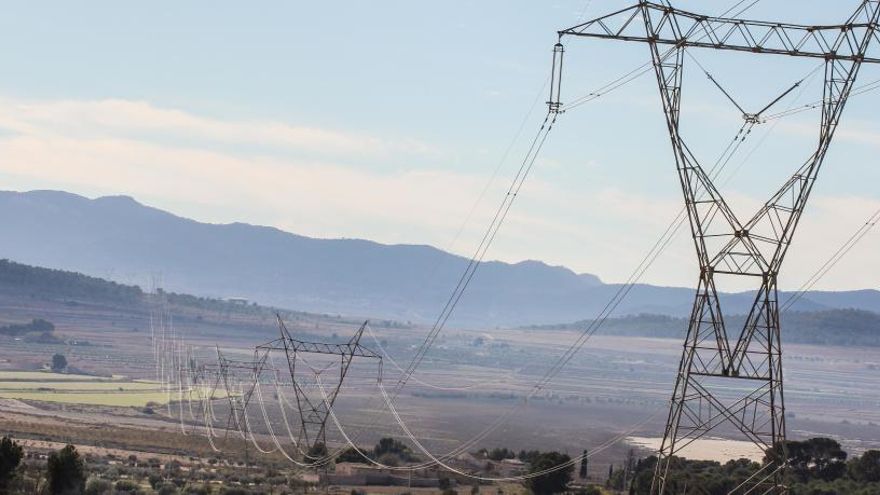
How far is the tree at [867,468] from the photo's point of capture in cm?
7326

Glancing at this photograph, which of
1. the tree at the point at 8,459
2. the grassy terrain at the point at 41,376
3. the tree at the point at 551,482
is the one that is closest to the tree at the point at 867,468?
the tree at the point at 551,482

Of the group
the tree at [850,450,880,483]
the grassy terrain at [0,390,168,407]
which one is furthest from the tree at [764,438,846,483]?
the grassy terrain at [0,390,168,407]

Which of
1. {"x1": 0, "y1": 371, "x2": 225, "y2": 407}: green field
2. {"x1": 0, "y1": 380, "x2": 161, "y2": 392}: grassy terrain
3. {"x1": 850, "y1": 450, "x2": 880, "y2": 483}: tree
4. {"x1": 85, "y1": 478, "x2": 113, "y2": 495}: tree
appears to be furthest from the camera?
{"x1": 0, "y1": 380, "x2": 161, "y2": 392}: grassy terrain

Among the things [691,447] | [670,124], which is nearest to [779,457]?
[670,124]

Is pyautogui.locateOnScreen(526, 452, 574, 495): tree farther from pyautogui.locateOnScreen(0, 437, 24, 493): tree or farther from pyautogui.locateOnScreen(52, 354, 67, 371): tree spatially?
pyautogui.locateOnScreen(52, 354, 67, 371): tree

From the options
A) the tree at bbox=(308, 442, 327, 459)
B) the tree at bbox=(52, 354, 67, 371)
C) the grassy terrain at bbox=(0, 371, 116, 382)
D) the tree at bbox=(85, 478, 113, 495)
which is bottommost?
the tree at bbox=(85, 478, 113, 495)

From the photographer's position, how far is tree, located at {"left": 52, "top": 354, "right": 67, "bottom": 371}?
184m

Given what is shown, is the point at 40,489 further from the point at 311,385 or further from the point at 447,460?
the point at 311,385

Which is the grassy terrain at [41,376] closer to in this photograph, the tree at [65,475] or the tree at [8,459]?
the tree at [65,475]

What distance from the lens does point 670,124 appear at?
34531 mm

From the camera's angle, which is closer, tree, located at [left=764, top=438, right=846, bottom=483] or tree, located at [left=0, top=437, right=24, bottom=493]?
tree, located at [left=0, top=437, right=24, bottom=493]

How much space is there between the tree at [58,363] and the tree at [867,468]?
125937mm

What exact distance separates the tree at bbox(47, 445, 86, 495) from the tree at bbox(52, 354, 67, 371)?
442 feet

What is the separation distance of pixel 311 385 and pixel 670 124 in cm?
14563
